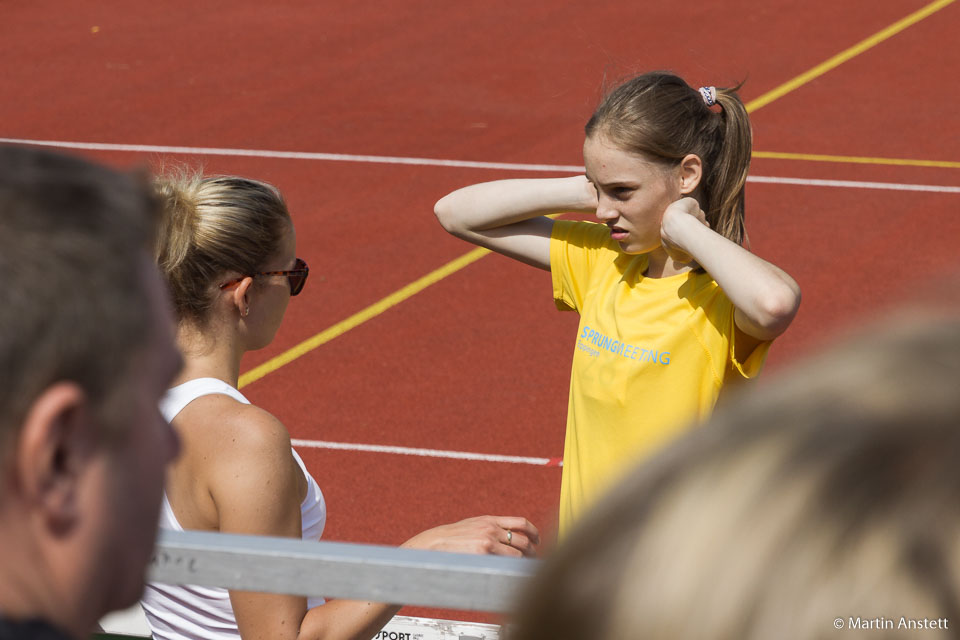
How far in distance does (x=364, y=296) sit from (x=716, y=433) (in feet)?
24.8

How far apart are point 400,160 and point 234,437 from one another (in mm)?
8638

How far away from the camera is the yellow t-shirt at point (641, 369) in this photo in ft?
9.48

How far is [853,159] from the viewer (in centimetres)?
1056

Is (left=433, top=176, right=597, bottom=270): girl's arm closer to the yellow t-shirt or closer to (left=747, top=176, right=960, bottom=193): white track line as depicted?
the yellow t-shirt

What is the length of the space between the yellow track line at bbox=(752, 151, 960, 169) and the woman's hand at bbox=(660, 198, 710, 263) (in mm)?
7867

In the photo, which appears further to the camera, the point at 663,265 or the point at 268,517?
the point at 663,265

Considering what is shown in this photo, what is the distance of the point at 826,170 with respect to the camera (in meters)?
10.3

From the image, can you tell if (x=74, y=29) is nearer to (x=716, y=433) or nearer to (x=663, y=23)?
(x=663, y=23)

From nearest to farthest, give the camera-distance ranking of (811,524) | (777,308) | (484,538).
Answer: (811,524)
(484,538)
(777,308)

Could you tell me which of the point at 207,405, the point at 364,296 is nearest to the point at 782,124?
the point at 364,296

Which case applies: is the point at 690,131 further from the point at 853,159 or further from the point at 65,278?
the point at 853,159

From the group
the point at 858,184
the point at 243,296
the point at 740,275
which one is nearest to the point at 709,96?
the point at 740,275

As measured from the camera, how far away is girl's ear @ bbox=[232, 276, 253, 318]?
8.70 ft

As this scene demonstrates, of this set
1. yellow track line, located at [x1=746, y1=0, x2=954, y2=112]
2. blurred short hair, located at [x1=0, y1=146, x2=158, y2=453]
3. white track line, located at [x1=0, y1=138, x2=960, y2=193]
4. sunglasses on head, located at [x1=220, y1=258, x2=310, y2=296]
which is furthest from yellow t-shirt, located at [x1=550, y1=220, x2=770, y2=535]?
yellow track line, located at [x1=746, y1=0, x2=954, y2=112]
